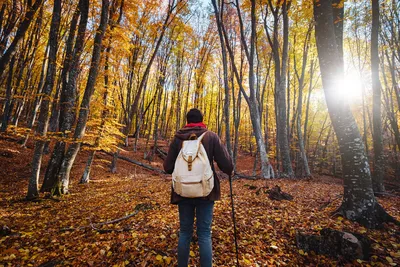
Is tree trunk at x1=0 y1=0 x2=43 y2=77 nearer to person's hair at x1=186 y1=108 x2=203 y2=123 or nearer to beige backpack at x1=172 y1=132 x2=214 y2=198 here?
person's hair at x1=186 y1=108 x2=203 y2=123

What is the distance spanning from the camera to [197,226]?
2498 mm

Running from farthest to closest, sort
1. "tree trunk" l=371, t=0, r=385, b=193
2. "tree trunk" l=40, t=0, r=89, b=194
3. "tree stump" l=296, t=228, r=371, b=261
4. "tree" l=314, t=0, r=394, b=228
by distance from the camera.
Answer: "tree trunk" l=40, t=0, r=89, b=194 → "tree trunk" l=371, t=0, r=385, b=193 → "tree" l=314, t=0, r=394, b=228 → "tree stump" l=296, t=228, r=371, b=261

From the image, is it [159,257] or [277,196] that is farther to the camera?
[277,196]

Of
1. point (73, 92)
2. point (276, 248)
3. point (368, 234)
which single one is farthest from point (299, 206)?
point (73, 92)

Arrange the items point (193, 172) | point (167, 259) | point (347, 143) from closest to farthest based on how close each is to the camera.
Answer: point (193, 172) → point (167, 259) → point (347, 143)

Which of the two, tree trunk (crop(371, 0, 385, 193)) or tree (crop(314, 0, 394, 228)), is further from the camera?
tree trunk (crop(371, 0, 385, 193))

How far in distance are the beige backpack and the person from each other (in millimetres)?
119

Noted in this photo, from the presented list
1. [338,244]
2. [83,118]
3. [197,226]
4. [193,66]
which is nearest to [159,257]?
[197,226]

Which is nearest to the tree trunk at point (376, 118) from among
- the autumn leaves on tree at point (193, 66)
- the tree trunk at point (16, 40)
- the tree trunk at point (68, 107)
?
the autumn leaves on tree at point (193, 66)

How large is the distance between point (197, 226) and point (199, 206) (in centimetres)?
27

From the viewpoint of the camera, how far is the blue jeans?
244 centimetres

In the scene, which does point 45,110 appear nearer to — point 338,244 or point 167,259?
point 167,259

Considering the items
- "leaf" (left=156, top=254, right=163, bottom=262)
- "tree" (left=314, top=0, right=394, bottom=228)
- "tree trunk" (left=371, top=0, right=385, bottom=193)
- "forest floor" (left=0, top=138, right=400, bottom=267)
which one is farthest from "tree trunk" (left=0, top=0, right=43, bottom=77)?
"tree trunk" (left=371, top=0, right=385, bottom=193)

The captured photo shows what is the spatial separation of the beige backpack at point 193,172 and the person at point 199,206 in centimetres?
12
